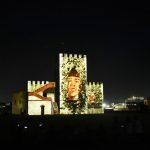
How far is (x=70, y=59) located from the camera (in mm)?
49562

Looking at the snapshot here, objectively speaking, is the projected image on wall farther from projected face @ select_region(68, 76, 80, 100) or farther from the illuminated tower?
the illuminated tower

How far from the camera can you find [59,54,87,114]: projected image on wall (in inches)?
1939

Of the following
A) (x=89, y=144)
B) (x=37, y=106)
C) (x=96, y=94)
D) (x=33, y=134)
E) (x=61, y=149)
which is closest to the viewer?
(x=61, y=149)

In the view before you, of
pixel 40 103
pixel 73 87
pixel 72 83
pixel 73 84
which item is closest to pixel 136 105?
pixel 73 87

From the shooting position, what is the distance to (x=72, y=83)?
164ft

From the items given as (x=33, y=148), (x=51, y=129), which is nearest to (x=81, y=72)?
(x=51, y=129)

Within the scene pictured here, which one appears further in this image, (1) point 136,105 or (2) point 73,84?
(1) point 136,105

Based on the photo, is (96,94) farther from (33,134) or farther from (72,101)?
(33,134)

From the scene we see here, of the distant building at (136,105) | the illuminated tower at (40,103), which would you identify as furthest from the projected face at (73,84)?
the distant building at (136,105)

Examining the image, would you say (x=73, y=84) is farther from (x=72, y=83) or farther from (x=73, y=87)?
(x=73, y=87)

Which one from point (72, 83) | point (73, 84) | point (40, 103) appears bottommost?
point (40, 103)

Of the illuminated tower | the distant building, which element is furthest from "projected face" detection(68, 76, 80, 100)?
the distant building

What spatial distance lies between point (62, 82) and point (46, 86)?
→ 10.2ft

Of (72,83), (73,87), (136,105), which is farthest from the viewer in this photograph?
(136,105)
